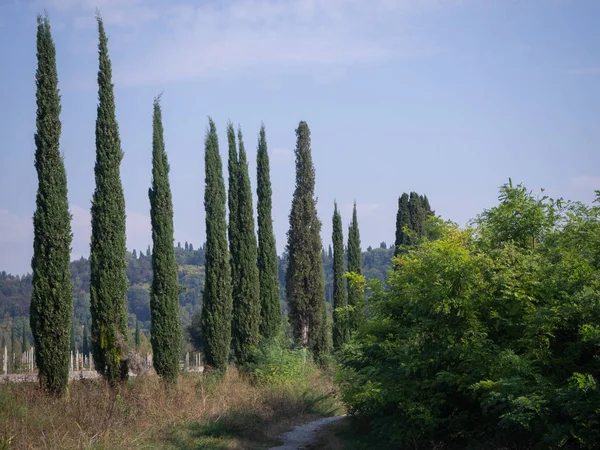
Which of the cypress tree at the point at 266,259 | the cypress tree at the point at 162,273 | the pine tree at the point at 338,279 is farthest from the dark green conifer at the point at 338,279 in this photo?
the cypress tree at the point at 162,273

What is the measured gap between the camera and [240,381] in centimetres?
2606

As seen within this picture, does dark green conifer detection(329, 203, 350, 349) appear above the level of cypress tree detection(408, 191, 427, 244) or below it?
below

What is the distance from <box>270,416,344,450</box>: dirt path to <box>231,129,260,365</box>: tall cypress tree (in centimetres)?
763

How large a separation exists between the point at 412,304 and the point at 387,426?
271 cm

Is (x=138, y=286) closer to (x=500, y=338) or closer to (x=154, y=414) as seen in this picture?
(x=154, y=414)

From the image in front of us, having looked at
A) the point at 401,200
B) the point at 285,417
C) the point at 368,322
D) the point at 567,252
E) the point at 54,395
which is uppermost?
the point at 401,200

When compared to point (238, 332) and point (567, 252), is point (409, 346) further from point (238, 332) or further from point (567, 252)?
point (238, 332)

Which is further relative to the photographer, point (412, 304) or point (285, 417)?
point (285, 417)

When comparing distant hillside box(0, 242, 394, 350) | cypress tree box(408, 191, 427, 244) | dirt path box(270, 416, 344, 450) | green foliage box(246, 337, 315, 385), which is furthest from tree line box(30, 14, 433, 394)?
distant hillside box(0, 242, 394, 350)

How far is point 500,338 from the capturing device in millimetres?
12516

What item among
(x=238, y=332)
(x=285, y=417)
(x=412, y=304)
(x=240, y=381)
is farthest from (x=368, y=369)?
(x=238, y=332)

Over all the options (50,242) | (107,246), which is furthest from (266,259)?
(50,242)

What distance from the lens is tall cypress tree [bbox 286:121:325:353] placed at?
1539 inches

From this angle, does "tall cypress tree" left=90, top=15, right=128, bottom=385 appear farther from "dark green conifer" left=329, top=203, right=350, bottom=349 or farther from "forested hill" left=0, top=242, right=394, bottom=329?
"forested hill" left=0, top=242, right=394, bottom=329
